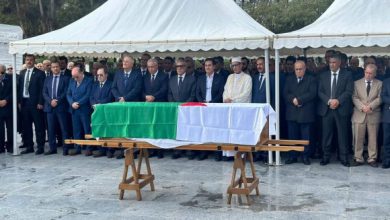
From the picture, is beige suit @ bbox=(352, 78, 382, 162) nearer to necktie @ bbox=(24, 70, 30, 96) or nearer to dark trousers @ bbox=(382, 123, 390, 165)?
dark trousers @ bbox=(382, 123, 390, 165)

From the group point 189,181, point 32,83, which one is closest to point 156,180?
point 189,181

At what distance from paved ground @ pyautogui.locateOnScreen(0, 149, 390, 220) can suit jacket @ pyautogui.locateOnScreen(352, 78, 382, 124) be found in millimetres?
823

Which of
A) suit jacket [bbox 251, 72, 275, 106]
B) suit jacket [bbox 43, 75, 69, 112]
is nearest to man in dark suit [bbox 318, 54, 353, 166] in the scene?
suit jacket [bbox 251, 72, 275, 106]

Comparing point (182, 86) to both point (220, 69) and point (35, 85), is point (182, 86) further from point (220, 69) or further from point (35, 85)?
point (35, 85)

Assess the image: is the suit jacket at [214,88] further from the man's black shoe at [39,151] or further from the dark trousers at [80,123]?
the man's black shoe at [39,151]

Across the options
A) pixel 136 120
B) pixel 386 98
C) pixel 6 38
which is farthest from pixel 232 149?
pixel 6 38

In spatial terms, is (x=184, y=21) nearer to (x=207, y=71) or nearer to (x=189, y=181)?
(x=207, y=71)

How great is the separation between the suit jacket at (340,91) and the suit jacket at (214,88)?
1.71m

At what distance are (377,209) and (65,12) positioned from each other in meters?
27.8

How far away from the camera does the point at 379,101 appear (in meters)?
8.35

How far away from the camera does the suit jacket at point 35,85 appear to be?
997 centimetres

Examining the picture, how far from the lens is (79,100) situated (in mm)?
9664

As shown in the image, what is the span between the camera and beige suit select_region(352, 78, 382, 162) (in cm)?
841

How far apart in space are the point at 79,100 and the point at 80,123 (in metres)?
→ 0.50
